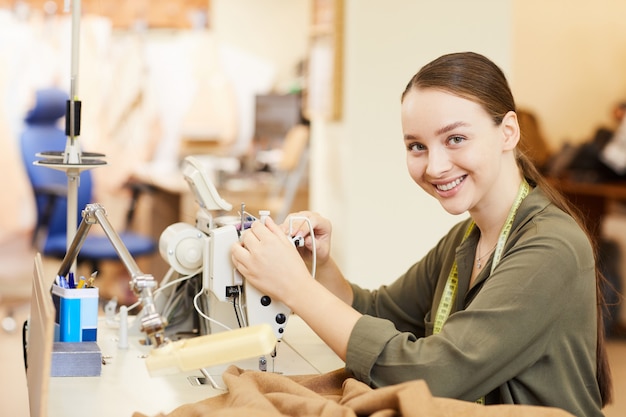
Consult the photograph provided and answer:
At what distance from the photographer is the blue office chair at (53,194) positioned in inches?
187

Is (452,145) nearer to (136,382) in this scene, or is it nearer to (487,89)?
(487,89)

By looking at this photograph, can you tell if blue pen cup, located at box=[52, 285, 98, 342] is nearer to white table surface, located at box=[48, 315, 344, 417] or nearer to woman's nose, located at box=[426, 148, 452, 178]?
white table surface, located at box=[48, 315, 344, 417]

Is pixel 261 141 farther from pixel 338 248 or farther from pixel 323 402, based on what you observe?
pixel 323 402

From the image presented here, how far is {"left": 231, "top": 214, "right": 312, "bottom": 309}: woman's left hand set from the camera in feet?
5.23

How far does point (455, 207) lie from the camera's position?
1658 mm

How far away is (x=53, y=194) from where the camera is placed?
4863 millimetres

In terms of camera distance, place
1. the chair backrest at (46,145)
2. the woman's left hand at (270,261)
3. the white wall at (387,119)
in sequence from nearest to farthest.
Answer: the woman's left hand at (270,261)
the white wall at (387,119)
the chair backrest at (46,145)

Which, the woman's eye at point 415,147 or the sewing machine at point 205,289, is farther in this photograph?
the woman's eye at point 415,147

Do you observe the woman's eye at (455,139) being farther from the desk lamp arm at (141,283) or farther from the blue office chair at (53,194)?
the blue office chair at (53,194)

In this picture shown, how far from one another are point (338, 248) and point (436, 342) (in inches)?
112

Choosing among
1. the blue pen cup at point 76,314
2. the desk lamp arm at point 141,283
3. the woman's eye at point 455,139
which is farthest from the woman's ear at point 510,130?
the blue pen cup at point 76,314

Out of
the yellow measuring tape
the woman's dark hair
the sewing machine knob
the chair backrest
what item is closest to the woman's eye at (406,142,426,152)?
the woman's dark hair

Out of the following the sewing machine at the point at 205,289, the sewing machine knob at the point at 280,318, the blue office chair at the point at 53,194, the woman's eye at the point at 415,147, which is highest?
the woman's eye at the point at 415,147

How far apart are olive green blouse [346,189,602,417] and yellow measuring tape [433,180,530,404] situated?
0.02m
